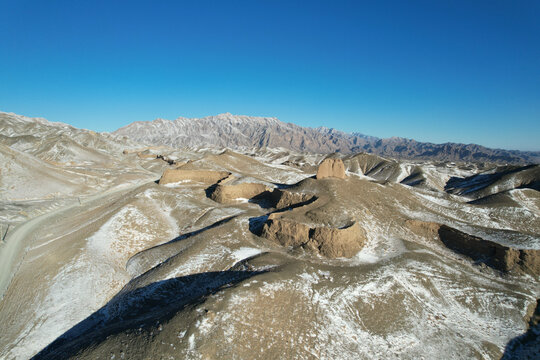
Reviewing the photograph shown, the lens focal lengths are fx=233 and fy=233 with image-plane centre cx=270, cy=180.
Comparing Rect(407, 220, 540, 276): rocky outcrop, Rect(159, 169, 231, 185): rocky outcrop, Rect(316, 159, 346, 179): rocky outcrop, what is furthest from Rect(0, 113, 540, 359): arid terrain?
Rect(159, 169, 231, 185): rocky outcrop

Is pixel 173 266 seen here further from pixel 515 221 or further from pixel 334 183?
pixel 515 221

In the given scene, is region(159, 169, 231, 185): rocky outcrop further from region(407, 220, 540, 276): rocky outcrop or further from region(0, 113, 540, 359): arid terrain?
region(407, 220, 540, 276): rocky outcrop

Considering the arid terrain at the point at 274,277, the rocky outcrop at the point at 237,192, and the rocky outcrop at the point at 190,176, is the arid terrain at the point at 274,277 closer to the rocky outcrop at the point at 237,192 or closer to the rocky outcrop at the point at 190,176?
the rocky outcrop at the point at 237,192

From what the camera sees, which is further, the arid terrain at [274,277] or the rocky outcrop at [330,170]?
the rocky outcrop at [330,170]

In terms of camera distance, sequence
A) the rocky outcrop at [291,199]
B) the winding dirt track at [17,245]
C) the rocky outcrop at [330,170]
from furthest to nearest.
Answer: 1. the rocky outcrop at [330,170]
2. the rocky outcrop at [291,199]
3. the winding dirt track at [17,245]

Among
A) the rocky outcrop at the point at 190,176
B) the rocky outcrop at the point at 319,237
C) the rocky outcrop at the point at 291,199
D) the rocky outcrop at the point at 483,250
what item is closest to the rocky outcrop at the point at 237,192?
the rocky outcrop at the point at 291,199

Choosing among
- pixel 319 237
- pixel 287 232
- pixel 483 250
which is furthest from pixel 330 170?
pixel 483 250
